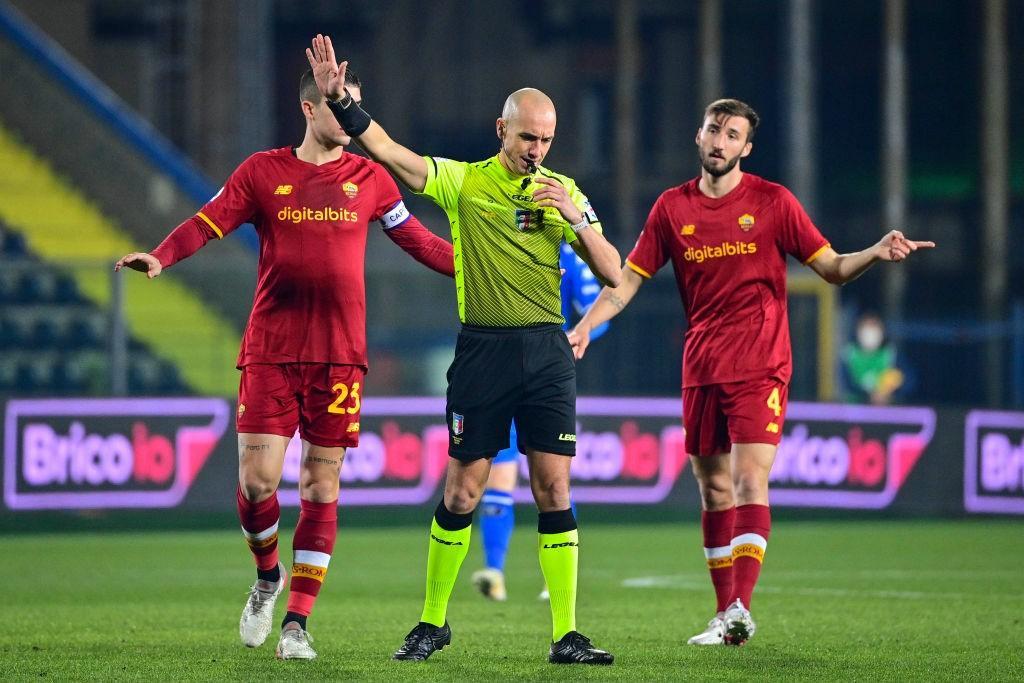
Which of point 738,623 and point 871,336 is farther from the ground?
point 871,336

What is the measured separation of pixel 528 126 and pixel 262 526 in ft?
6.50

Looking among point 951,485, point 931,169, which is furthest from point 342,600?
point 931,169

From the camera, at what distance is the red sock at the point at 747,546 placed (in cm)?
729

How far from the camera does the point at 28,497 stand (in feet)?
44.0

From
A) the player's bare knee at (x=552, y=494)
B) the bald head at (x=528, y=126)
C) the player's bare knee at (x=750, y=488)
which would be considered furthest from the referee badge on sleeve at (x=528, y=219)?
the player's bare knee at (x=750, y=488)

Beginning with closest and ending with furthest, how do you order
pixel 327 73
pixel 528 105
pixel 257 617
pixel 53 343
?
pixel 327 73, pixel 528 105, pixel 257 617, pixel 53 343

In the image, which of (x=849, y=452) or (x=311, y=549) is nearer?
(x=311, y=549)

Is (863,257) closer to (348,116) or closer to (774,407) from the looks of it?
(774,407)

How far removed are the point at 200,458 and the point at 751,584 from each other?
7.53m

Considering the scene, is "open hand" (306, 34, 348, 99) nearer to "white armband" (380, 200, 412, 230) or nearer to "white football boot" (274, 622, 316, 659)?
"white armband" (380, 200, 412, 230)

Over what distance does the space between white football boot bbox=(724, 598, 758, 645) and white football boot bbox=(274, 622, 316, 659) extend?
1674 millimetres

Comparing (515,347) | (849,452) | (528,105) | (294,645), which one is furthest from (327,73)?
(849,452)

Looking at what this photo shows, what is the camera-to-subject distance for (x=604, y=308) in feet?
25.0

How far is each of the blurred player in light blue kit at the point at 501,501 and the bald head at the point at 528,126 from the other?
308 centimetres
